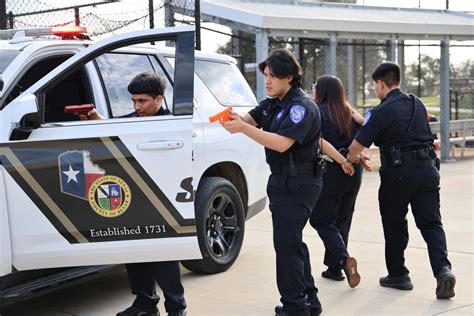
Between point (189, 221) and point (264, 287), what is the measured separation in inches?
71.8

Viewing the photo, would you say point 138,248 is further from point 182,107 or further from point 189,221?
point 182,107

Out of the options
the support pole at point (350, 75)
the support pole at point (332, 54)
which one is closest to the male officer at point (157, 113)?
the support pole at point (332, 54)

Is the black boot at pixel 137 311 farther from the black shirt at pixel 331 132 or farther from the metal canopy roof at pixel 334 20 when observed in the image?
the metal canopy roof at pixel 334 20

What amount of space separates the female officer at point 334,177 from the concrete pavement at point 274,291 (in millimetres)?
305

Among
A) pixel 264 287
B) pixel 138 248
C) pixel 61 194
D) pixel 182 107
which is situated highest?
pixel 182 107

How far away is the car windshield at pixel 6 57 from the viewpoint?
15.6 feet

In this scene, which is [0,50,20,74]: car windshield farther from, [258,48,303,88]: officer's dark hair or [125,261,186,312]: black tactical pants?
[258,48,303,88]: officer's dark hair

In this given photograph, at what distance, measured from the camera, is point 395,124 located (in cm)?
541

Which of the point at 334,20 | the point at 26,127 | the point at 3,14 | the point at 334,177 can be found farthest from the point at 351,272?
the point at 334,20

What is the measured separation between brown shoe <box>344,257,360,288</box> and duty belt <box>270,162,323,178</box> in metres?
1.34

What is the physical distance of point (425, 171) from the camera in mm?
5445

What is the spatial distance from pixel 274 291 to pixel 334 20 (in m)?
8.41

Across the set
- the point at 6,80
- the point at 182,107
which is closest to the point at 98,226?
the point at 182,107

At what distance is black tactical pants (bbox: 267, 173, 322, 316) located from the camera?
4336 millimetres
